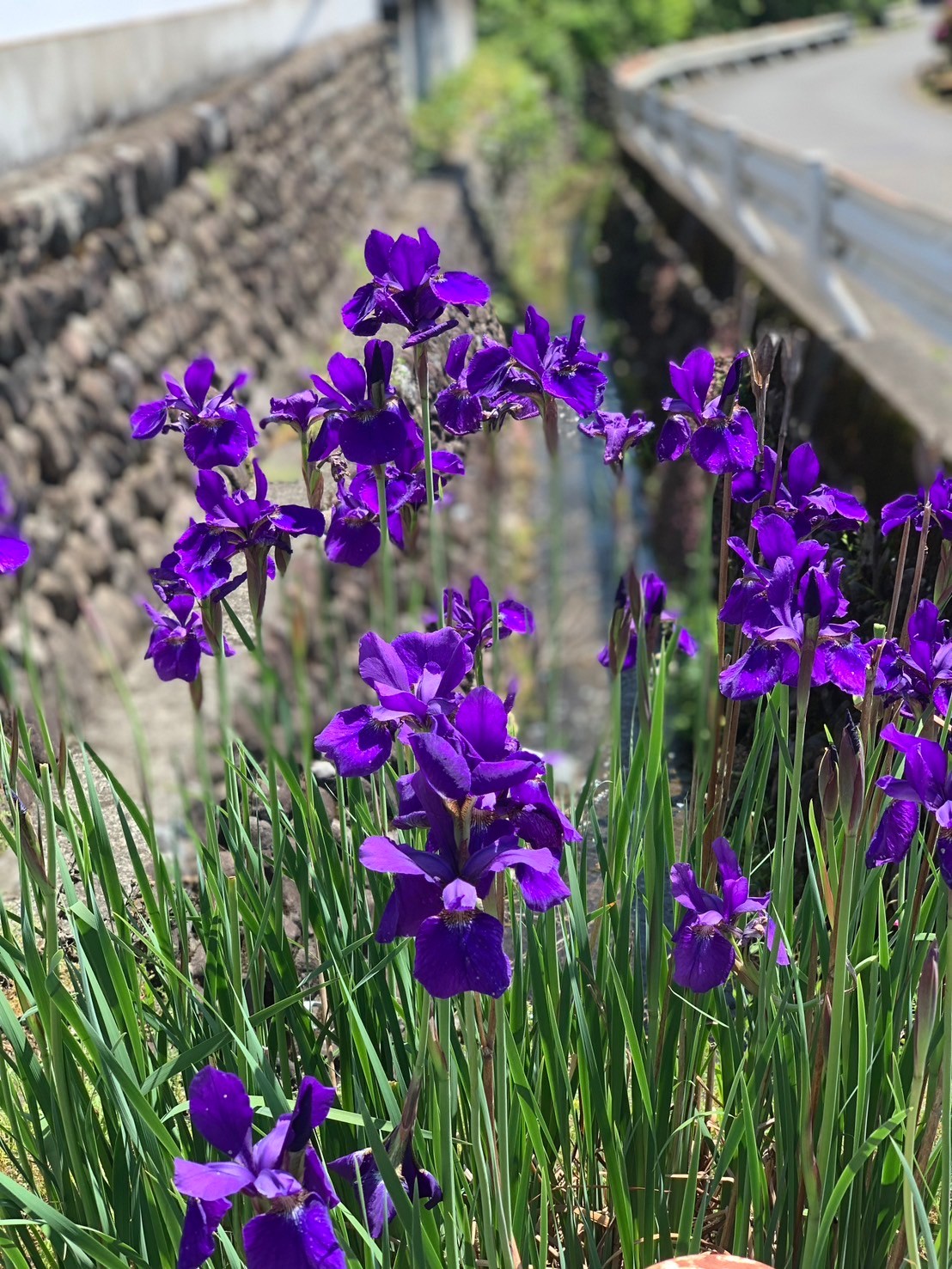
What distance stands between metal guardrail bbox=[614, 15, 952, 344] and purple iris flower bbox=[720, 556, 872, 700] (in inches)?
161

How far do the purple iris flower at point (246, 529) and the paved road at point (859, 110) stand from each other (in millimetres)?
10283

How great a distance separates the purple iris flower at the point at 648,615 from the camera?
1.56m

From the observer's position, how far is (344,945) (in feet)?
4.74

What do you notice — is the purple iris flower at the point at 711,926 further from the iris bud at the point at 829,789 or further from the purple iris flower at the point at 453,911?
the purple iris flower at the point at 453,911

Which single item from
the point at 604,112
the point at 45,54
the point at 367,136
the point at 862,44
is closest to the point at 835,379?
the point at 45,54

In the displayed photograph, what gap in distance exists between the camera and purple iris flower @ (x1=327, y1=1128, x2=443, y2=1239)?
107cm

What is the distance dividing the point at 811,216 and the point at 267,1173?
6666 millimetres

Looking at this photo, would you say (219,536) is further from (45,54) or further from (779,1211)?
(45,54)

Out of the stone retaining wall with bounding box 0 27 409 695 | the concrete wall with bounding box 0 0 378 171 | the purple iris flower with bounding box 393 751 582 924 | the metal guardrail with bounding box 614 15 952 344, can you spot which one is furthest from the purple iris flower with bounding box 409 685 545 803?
the concrete wall with bounding box 0 0 378 171

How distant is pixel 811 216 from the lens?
22.4ft

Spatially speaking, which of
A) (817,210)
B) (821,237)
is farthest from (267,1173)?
(817,210)

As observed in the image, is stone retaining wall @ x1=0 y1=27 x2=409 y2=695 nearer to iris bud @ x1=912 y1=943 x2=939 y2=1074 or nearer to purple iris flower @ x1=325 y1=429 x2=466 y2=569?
purple iris flower @ x1=325 y1=429 x2=466 y2=569

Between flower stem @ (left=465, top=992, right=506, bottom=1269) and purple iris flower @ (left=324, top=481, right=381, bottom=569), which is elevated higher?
purple iris flower @ (left=324, top=481, right=381, bottom=569)

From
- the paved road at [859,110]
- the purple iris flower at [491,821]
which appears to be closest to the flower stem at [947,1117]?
the purple iris flower at [491,821]
